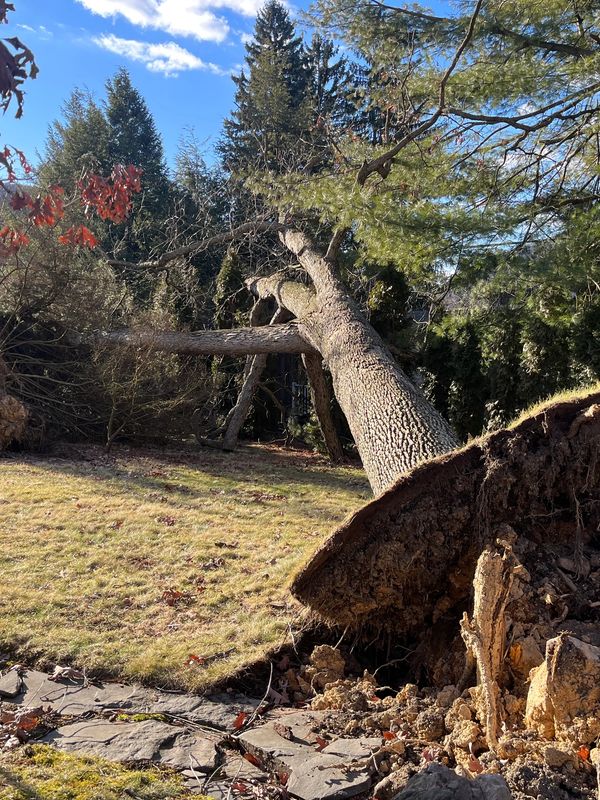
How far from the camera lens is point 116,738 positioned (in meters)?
2.82

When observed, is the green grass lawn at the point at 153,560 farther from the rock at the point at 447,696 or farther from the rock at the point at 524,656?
the rock at the point at 524,656

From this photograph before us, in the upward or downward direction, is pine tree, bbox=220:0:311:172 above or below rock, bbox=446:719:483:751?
above

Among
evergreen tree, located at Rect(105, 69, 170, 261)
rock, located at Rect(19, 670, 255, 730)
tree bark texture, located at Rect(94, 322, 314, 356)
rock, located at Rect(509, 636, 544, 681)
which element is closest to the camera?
rock, located at Rect(509, 636, 544, 681)

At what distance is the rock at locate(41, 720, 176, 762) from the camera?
2.70 m

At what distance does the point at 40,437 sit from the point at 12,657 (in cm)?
643

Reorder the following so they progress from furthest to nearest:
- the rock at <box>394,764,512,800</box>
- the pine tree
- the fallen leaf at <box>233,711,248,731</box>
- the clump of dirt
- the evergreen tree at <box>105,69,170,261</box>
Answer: the evergreen tree at <box>105,69,170,261</box> < the pine tree < the fallen leaf at <box>233,711,248,731</box> < the clump of dirt < the rock at <box>394,764,512,800</box>

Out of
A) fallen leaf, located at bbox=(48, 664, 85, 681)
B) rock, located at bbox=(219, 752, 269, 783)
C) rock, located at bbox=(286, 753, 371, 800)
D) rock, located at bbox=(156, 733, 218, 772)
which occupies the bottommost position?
fallen leaf, located at bbox=(48, 664, 85, 681)

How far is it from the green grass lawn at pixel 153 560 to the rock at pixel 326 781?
3.25ft

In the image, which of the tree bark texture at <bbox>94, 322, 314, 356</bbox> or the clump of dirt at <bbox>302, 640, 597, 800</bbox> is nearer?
the clump of dirt at <bbox>302, 640, 597, 800</bbox>

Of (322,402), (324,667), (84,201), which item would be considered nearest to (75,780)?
(324,667)

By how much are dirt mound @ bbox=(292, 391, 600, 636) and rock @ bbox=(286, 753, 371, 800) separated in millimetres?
949

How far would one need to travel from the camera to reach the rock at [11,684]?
3193 mm

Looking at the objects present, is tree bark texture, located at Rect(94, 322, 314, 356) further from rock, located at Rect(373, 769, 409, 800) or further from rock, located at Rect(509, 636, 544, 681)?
rock, located at Rect(373, 769, 409, 800)

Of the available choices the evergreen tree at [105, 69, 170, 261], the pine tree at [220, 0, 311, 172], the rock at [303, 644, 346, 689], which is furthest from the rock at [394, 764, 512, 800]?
the evergreen tree at [105, 69, 170, 261]
